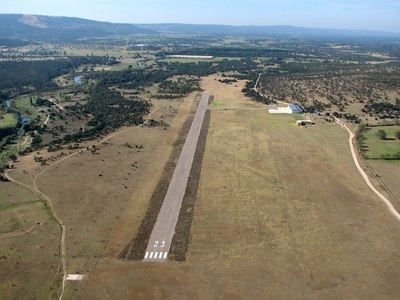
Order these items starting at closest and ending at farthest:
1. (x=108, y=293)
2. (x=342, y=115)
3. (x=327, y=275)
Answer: (x=108, y=293) < (x=327, y=275) < (x=342, y=115)

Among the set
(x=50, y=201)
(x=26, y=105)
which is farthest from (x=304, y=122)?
(x=26, y=105)

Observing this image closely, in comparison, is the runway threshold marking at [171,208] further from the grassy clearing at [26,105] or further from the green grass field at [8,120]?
the grassy clearing at [26,105]

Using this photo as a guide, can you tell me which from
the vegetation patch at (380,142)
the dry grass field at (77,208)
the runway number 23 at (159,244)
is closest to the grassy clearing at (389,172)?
the vegetation patch at (380,142)

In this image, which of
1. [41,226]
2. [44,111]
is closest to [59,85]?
[44,111]

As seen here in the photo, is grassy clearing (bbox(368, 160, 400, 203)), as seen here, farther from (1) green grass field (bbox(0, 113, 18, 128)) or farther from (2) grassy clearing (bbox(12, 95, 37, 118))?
(2) grassy clearing (bbox(12, 95, 37, 118))

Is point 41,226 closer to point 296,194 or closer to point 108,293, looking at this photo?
point 108,293

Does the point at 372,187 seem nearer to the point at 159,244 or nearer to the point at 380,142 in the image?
the point at 380,142
